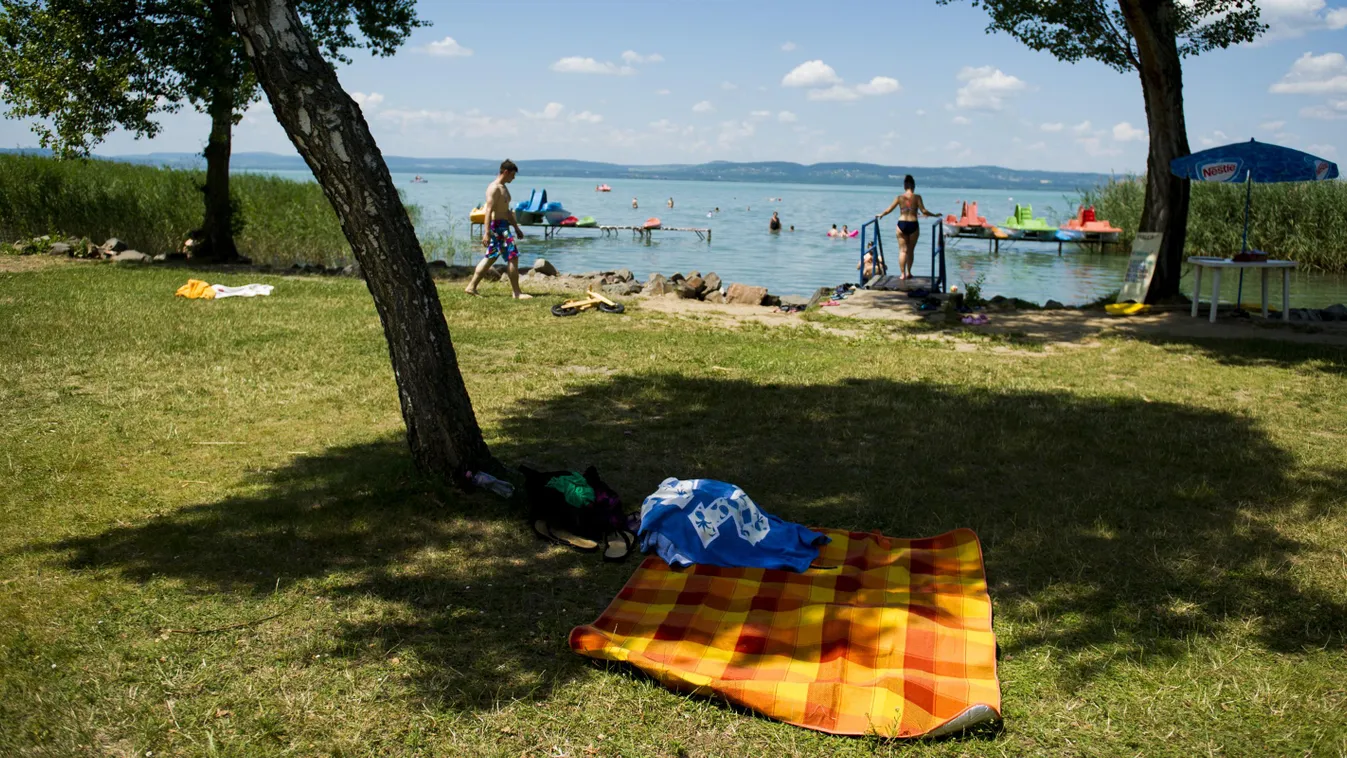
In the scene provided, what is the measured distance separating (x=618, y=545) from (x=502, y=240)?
362 inches

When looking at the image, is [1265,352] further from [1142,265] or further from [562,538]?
[562,538]

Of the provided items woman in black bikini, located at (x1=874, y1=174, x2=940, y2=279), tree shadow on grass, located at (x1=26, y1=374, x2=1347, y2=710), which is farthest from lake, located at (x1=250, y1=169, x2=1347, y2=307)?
tree shadow on grass, located at (x1=26, y1=374, x2=1347, y2=710)

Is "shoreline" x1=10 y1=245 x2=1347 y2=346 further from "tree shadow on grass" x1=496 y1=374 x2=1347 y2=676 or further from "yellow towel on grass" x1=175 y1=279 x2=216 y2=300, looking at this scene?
"tree shadow on grass" x1=496 y1=374 x2=1347 y2=676

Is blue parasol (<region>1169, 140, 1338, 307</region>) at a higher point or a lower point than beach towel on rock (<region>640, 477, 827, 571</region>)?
higher

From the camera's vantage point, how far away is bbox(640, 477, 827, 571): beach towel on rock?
4691mm

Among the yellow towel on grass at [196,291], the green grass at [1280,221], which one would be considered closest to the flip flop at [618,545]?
the yellow towel on grass at [196,291]

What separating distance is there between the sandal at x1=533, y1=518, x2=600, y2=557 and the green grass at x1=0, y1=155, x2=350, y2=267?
16195 millimetres

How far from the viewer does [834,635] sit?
3.95 m

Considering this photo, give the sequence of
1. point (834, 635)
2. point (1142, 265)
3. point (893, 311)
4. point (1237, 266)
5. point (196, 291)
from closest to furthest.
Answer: point (834, 635) → point (1237, 266) → point (196, 291) → point (893, 311) → point (1142, 265)

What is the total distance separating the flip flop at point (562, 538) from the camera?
192 inches

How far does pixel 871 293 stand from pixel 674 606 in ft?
33.8

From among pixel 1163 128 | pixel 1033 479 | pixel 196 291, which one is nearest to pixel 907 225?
pixel 1163 128

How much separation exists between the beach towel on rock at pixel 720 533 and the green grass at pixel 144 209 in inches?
653

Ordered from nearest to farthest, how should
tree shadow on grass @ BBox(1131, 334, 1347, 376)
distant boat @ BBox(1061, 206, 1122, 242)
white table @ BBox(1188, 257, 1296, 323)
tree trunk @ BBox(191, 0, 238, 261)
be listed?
tree shadow on grass @ BBox(1131, 334, 1347, 376), white table @ BBox(1188, 257, 1296, 323), tree trunk @ BBox(191, 0, 238, 261), distant boat @ BBox(1061, 206, 1122, 242)
